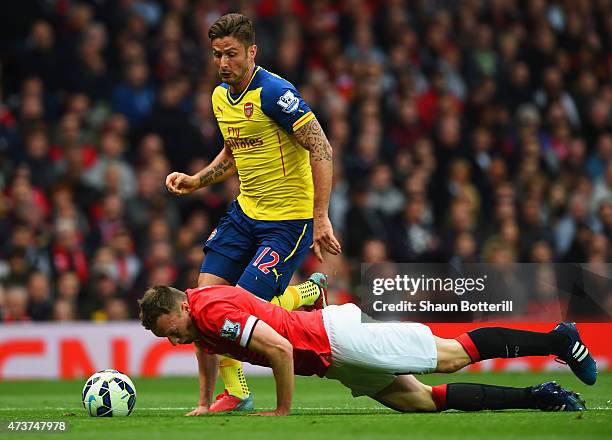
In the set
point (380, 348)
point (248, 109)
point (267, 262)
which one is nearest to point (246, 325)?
point (380, 348)

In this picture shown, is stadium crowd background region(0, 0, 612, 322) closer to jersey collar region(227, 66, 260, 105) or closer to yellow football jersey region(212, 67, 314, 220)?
yellow football jersey region(212, 67, 314, 220)

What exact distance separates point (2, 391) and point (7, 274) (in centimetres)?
205

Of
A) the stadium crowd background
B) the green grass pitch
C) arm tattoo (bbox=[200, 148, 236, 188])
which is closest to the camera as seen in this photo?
the green grass pitch

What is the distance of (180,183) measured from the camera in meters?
8.46

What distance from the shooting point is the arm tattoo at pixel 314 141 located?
785cm

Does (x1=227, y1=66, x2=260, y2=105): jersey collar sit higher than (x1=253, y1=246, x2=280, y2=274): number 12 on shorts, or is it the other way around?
(x1=227, y1=66, x2=260, y2=105): jersey collar

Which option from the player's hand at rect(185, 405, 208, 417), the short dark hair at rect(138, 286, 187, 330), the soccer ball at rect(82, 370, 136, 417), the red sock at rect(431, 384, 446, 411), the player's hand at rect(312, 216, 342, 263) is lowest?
the player's hand at rect(185, 405, 208, 417)

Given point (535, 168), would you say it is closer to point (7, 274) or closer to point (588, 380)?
point (7, 274)

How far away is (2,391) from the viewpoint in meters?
11.2

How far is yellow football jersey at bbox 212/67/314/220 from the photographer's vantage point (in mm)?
7969

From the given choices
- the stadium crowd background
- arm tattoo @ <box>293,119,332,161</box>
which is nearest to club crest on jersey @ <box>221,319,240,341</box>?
arm tattoo @ <box>293,119,332,161</box>

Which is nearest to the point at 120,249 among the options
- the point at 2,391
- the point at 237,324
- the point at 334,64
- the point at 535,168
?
the point at 2,391

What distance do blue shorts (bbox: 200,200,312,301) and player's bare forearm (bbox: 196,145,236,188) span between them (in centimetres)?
32

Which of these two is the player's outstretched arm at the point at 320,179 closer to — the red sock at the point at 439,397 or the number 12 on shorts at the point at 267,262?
the number 12 on shorts at the point at 267,262
